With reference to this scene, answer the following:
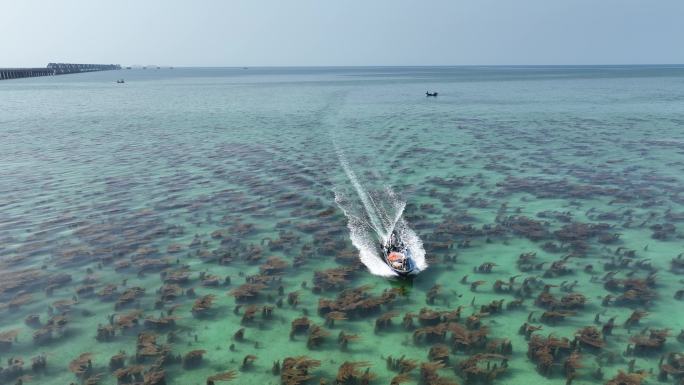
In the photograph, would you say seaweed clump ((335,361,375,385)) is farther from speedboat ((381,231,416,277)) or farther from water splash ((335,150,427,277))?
water splash ((335,150,427,277))

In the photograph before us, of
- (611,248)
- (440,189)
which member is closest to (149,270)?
(440,189)

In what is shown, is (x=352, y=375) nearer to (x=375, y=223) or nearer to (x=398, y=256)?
(x=398, y=256)

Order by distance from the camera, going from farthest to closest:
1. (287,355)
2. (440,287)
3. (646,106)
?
(646,106)
(440,287)
(287,355)

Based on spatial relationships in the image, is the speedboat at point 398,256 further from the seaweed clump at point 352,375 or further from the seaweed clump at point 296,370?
the seaweed clump at point 296,370

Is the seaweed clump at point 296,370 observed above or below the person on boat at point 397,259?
below

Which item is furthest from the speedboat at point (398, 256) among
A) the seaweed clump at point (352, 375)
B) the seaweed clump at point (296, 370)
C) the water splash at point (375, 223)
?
the seaweed clump at point (296, 370)

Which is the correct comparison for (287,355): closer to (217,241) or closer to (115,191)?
(217,241)
